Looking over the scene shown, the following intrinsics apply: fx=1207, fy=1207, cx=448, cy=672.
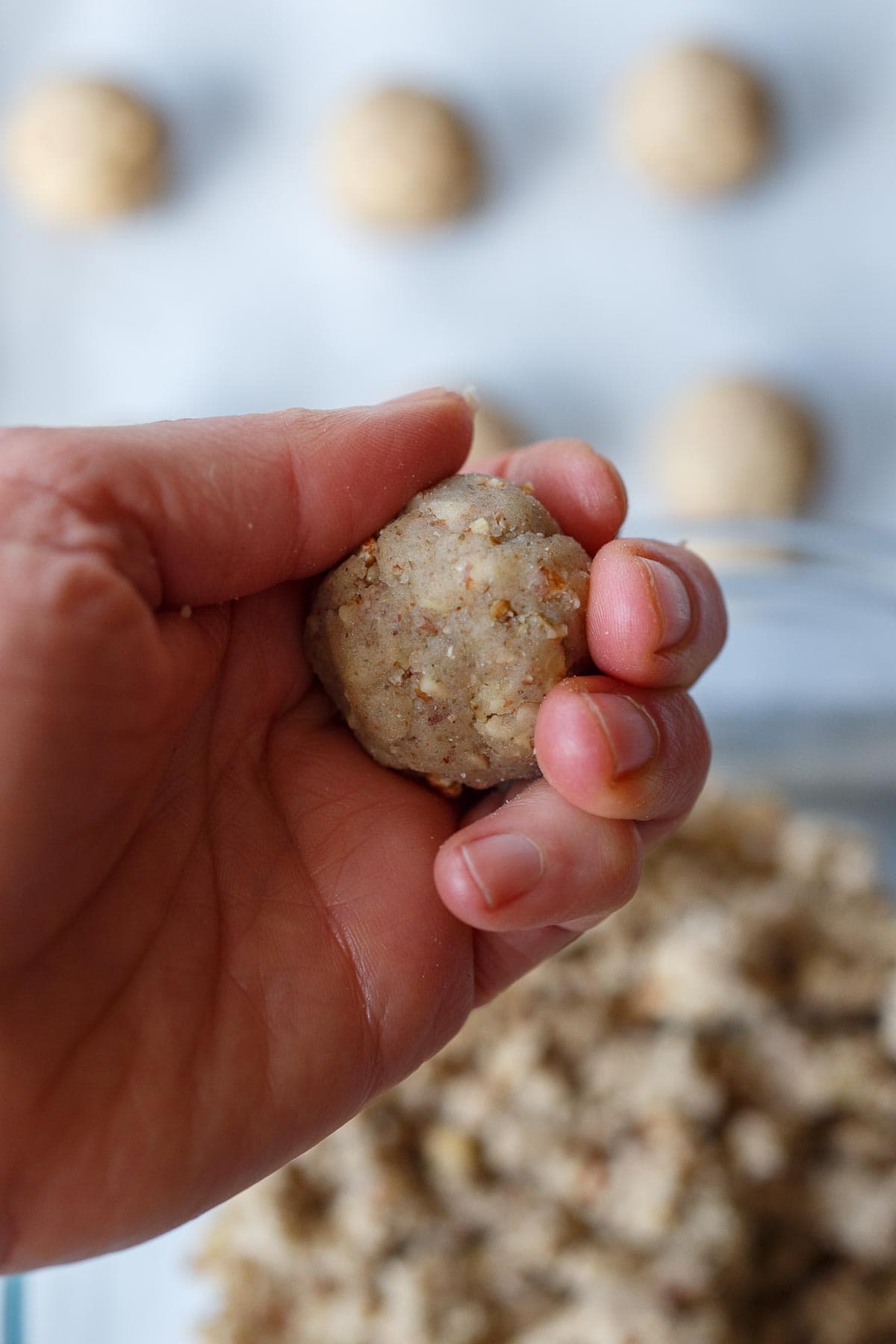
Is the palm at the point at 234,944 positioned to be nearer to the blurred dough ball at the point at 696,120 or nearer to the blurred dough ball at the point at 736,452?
the blurred dough ball at the point at 736,452

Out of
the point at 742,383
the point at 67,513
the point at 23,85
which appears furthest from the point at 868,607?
the point at 23,85

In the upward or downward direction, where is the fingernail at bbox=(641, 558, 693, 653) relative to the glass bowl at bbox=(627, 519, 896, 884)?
upward

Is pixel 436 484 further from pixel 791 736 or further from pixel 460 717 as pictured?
pixel 791 736

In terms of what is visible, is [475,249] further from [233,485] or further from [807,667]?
[233,485]

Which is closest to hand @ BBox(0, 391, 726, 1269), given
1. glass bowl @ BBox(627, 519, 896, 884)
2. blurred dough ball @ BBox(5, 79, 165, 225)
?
glass bowl @ BBox(627, 519, 896, 884)

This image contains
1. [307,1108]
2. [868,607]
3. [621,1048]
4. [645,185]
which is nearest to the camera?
[307,1108]

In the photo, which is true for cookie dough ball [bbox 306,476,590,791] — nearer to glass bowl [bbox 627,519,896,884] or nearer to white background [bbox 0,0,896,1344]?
glass bowl [bbox 627,519,896,884]

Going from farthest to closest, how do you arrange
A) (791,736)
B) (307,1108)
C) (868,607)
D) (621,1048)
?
1. (791,736)
2. (868,607)
3. (621,1048)
4. (307,1108)
